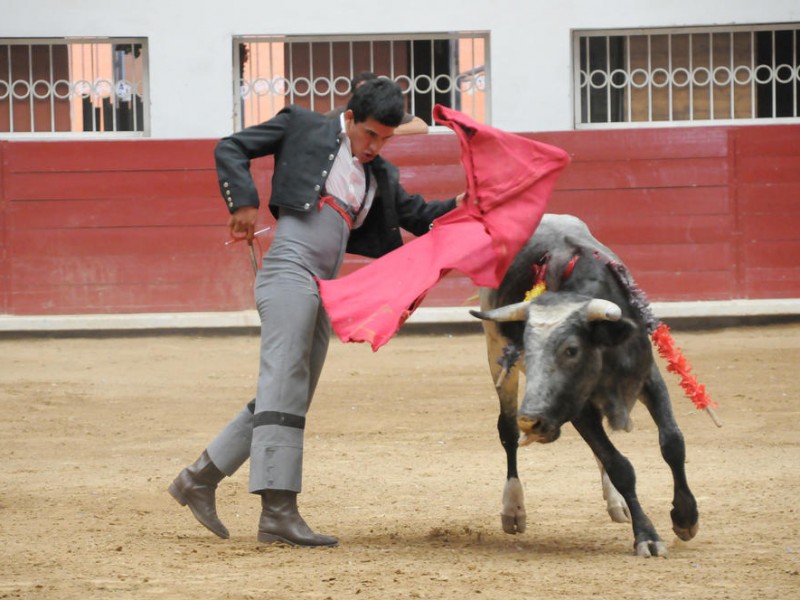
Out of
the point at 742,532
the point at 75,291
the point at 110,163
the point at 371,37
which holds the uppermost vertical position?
the point at 371,37

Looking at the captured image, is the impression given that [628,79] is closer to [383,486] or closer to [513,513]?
[383,486]

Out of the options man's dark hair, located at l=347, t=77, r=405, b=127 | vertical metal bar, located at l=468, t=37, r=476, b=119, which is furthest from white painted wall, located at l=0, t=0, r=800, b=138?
man's dark hair, located at l=347, t=77, r=405, b=127

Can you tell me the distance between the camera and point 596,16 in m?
11.9

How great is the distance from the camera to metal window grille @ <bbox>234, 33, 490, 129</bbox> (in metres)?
12.0

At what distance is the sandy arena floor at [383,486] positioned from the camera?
4262 millimetres

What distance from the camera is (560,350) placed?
472 centimetres

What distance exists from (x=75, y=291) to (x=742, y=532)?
8.25 m

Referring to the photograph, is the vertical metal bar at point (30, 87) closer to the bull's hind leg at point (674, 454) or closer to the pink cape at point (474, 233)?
the pink cape at point (474, 233)

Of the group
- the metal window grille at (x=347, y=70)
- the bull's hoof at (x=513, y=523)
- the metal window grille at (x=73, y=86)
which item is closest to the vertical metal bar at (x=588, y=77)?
the metal window grille at (x=347, y=70)

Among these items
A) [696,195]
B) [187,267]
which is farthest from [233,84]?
[696,195]

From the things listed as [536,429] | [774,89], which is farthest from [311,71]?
[536,429]

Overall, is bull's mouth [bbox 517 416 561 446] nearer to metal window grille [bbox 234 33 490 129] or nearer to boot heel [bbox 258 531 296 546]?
boot heel [bbox 258 531 296 546]

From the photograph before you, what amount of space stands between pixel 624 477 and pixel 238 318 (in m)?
7.47

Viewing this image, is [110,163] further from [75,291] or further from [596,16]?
[596,16]
